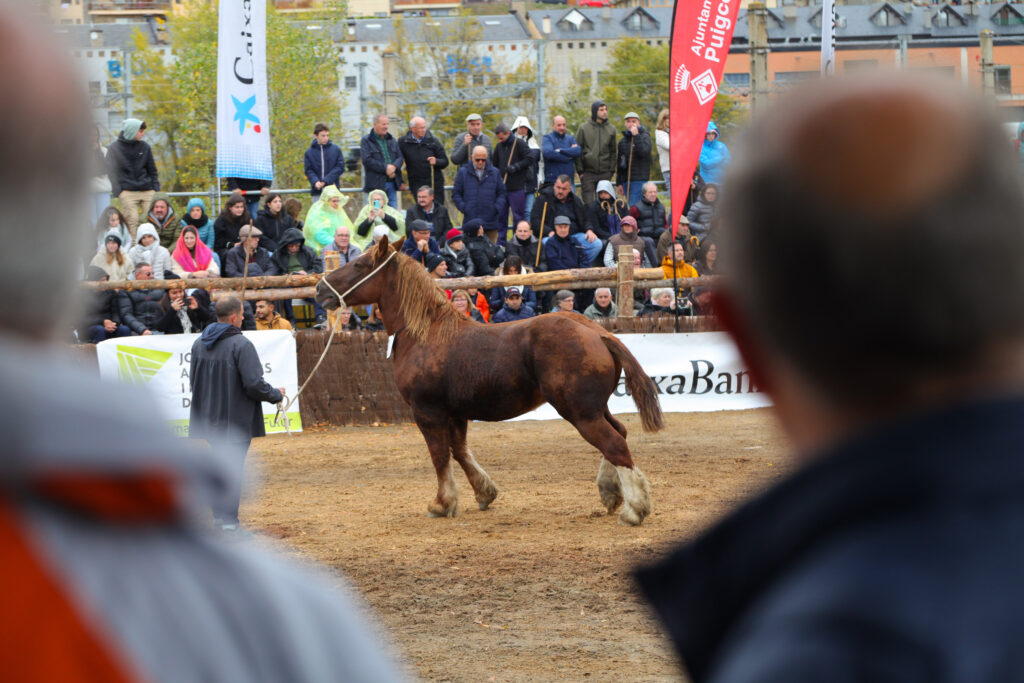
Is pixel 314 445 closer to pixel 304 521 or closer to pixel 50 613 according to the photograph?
pixel 304 521

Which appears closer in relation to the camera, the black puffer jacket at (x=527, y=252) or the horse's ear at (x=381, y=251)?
the horse's ear at (x=381, y=251)

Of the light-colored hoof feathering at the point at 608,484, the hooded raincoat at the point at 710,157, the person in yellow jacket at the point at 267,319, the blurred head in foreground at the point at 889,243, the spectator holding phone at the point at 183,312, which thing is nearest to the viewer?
the blurred head in foreground at the point at 889,243

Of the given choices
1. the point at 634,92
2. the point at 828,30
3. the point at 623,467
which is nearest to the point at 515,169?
the point at 828,30

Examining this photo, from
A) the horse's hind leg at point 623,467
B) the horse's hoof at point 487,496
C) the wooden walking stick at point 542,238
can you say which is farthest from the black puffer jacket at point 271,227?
the horse's hind leg at point 623,467

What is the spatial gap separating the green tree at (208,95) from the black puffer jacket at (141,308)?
37.8 meters

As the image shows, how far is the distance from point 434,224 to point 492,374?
8324 millimetres

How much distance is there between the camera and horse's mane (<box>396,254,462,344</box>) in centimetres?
1002

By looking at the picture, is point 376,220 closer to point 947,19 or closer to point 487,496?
point 487,496

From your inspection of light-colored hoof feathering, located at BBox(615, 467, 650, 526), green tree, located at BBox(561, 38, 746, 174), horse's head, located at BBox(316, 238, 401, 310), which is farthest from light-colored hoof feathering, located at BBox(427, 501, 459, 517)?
green tree, located at BBox(561, 38, 746, 174)

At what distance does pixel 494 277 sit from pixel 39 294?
50.0 ft

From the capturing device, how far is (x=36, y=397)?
2.98ft

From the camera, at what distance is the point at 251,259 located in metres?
16.6

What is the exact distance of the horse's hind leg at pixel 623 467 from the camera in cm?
917

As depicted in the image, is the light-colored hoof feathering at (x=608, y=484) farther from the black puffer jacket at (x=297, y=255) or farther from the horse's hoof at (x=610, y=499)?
the black puffer jacket at (x=297, y=255)
